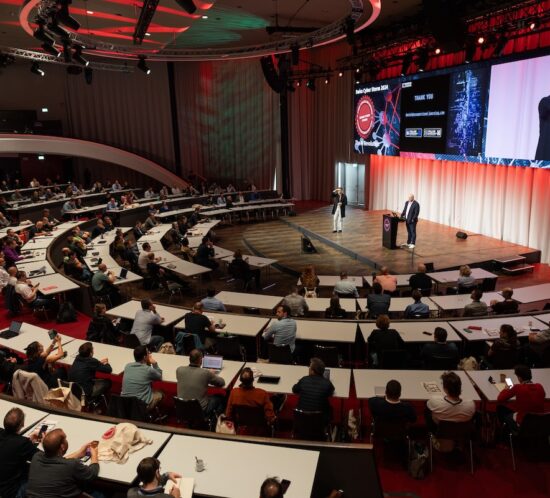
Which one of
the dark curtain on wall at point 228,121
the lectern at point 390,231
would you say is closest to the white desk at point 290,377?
the lectern at point 390,231

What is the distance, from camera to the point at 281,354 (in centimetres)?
594

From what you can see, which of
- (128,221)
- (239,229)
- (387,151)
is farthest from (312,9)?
(128,221)

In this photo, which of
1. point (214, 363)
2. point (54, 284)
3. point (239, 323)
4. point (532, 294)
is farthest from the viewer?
point (54, 284)

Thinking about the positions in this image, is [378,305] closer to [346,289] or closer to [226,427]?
[346,289]

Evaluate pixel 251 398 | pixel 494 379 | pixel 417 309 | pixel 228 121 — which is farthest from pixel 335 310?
pixel 228 121

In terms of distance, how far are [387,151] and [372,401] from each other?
13230 mm

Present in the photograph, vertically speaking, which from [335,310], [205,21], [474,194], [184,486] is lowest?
[335,310]

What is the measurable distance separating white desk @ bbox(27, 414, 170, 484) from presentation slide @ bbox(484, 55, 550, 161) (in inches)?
406

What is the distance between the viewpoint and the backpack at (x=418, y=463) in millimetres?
4430

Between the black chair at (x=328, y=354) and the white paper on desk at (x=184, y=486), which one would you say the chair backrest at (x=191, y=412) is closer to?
the white paper on desk at (x=184, y=486)

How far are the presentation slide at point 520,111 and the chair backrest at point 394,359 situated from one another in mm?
7397

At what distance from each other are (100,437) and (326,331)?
327cm

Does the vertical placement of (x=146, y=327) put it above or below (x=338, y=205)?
below

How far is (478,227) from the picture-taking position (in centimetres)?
1398
